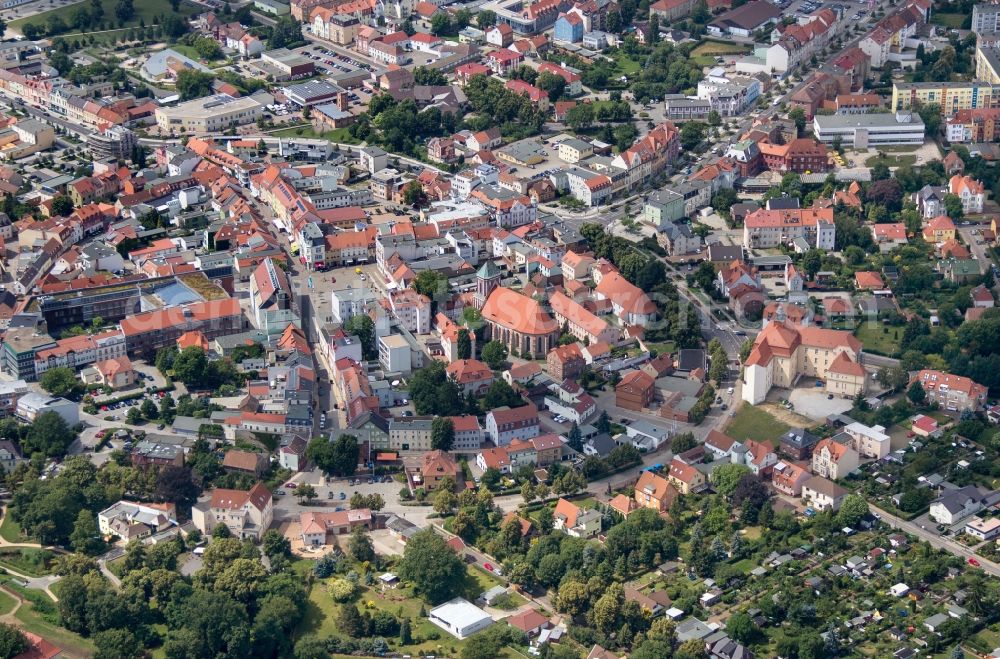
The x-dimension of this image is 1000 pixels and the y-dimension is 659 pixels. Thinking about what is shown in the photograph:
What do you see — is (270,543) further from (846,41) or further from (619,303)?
(846,41)

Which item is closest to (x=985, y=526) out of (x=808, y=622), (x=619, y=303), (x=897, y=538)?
(x=897, y=538)

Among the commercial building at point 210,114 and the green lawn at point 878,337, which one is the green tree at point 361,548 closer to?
the green lawn at point 878,337

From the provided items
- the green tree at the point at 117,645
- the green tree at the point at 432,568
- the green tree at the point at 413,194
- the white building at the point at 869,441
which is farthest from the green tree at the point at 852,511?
the green tree at the point at 413,194

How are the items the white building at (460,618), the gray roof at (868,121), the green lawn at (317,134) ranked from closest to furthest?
the white building at (460,618)
the gray roof at (868,121)
the green lawn at (317,134)

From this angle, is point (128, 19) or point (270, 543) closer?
point (270, 543)

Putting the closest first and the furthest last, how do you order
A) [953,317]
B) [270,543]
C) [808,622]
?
[808,622]
[270,543]
[953,317]
